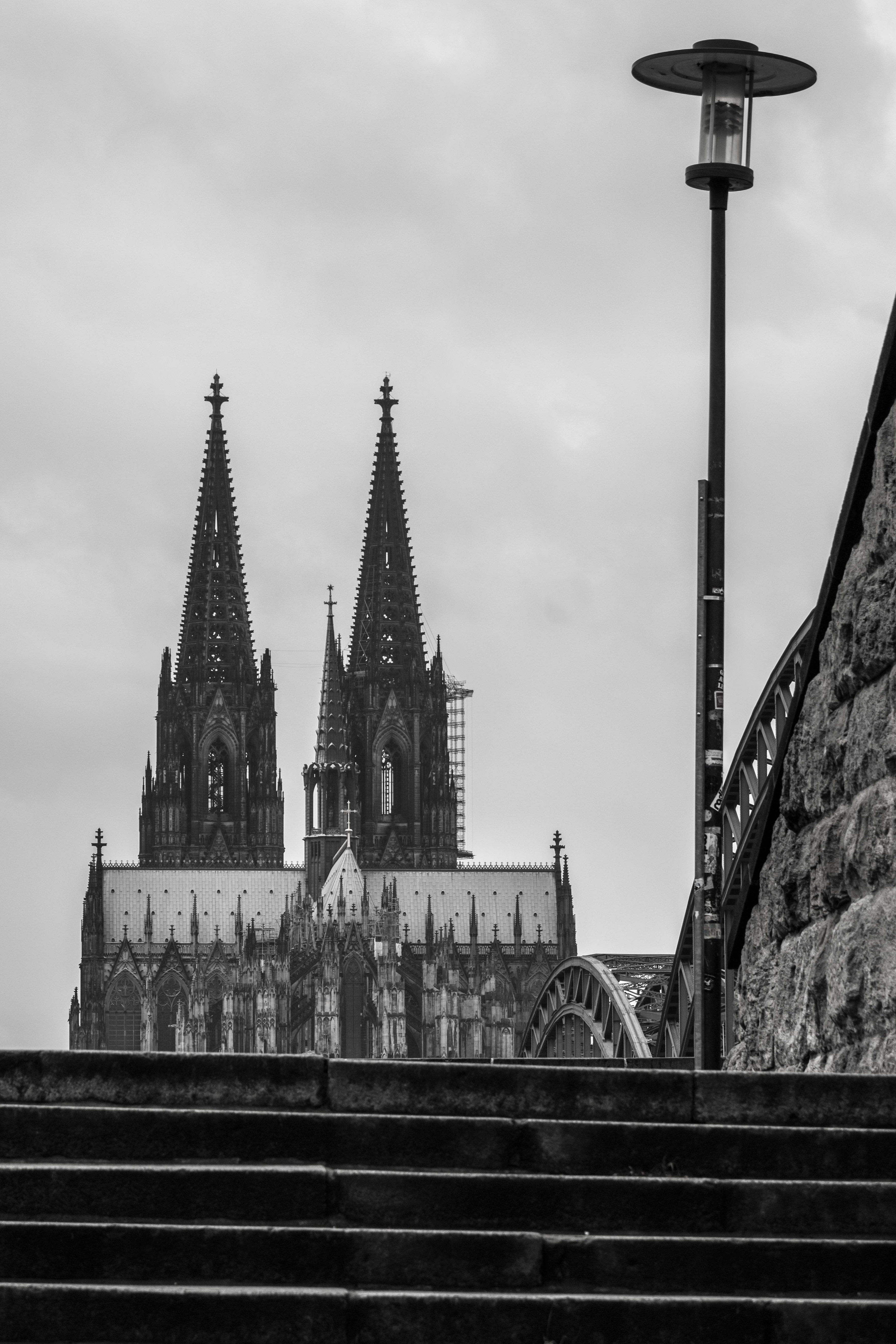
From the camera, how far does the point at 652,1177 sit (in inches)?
323

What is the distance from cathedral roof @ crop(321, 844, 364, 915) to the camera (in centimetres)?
13038

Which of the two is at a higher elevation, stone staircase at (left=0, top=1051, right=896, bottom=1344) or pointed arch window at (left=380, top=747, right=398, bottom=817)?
pointed arch window at (left=380, top=747, right=398, bottom=817)

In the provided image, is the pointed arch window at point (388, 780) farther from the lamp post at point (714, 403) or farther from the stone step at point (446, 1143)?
the stone step at point (446, 1143)

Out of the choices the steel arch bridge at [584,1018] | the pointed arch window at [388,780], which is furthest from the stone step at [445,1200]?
Answer: the pointed arch window at [388,780]

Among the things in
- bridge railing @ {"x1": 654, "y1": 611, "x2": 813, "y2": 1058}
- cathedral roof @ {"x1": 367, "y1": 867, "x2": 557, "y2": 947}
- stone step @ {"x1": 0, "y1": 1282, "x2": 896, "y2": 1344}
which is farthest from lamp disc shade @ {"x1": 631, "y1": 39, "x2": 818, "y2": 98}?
cathedral roof @ {"x1": 367, "y1": 867, "x2": 557, "y2": 947}

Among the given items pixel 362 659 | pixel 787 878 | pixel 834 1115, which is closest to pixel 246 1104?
pixel 834 1115

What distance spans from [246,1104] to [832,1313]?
2.14 m

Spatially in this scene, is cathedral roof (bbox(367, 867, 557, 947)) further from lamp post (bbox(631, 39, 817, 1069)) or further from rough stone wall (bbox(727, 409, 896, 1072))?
rough stone wall (bbox(727, 409, 896, 1072))

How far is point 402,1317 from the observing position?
24.3ft

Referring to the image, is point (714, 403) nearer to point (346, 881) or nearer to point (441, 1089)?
point (441, 1089)

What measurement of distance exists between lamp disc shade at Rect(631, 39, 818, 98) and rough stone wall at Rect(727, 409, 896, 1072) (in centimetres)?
291

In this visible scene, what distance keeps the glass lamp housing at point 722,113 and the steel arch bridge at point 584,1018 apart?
19518 mm

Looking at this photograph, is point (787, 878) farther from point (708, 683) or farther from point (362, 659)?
point (362, 659)

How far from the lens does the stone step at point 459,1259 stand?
7574 millimetres
